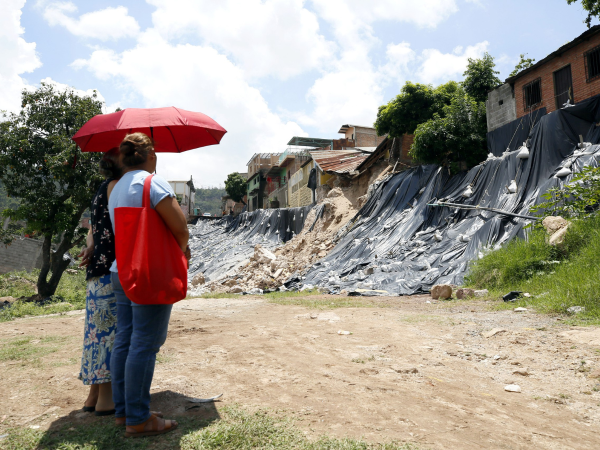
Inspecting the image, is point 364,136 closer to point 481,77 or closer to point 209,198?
point 481,77

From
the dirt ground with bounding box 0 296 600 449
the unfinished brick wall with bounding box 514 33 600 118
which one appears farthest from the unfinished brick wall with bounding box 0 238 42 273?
the unfinished brick wall with bounding box 514 33 600 118

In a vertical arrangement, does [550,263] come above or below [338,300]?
above

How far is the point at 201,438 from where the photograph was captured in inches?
78.7

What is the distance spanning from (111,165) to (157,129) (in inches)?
51.5

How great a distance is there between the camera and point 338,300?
7883 millimetres

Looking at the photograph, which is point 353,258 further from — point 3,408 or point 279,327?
point 3,408

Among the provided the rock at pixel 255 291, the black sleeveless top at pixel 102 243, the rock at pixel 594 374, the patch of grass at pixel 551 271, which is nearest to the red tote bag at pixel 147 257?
the black sleeveless top at pixel 102 243

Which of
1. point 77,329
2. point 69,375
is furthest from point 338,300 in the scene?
point 69,375

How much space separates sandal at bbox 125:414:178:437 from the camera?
2.03m

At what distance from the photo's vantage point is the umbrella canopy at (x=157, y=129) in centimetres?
312

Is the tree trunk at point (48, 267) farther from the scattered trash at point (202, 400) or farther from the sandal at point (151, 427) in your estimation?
the sandal at point (151, 427)

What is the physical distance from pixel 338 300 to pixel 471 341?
3.87 metres

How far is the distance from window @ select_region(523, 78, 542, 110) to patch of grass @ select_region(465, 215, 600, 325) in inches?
417

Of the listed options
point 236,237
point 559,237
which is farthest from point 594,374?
point 236,237
